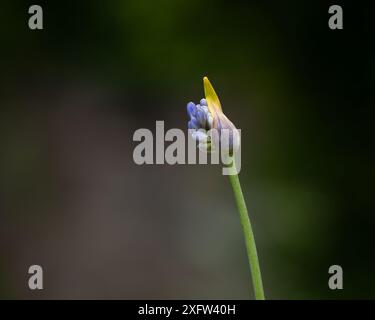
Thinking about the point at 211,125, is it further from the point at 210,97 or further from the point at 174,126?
the point at 174,126

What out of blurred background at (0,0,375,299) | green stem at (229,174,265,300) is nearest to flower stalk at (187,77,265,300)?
green stem at (229,174,265,300)

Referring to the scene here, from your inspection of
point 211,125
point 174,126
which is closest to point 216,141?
point 211,125

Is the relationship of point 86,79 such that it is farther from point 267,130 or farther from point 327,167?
point 327,167

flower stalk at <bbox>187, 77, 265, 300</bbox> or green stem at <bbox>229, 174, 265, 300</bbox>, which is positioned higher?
flower stalk at <bbox>187, 77, 265, 300</bbox>

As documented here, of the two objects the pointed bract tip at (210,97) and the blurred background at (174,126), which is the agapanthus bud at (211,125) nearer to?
the pointed bract tip at (210,97)

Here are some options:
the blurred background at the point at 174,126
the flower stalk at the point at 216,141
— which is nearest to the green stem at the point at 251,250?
the flower stalk at the point at 216,141

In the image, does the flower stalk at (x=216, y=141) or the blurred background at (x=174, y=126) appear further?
the blurred background at (x=174, y=126)

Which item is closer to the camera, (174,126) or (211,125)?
(211,125)

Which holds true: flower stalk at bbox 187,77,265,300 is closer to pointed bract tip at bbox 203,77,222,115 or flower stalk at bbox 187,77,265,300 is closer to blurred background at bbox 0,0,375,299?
pointed bract tip at bbox 203,77,222,115
